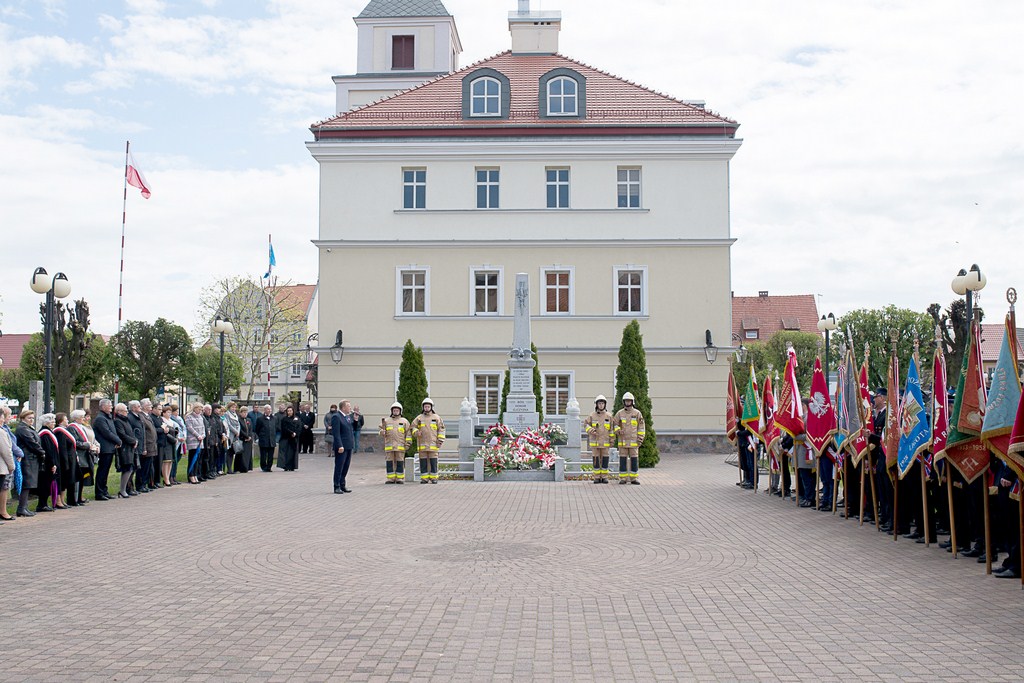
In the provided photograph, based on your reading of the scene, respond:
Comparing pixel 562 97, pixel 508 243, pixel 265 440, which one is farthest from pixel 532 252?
pixel 265 440

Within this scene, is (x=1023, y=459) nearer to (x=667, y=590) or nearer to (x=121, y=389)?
(x=667, y=590)

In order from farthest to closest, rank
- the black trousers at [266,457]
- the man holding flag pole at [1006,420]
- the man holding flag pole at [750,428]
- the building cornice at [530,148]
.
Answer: the building cornice at [530,148] → the black trousers at [266,457] → the man holding flag pole at [750,428] → the man holding flag pole at [1006,420]

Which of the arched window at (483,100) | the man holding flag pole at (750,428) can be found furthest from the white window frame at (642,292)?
the man holding flag pole at (750,428)

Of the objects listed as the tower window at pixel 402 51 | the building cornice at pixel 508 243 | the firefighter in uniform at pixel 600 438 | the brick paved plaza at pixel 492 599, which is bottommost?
the brick paved plaza at pixel 492 599

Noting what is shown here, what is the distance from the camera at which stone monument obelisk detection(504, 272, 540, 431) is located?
2439cm

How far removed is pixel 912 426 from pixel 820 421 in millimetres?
3875

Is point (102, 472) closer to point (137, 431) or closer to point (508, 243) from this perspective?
point (137, 431)

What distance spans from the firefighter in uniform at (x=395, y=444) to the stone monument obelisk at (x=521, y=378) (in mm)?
3713

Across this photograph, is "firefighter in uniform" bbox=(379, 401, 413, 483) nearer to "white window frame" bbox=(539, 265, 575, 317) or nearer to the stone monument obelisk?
the stone monument obelisk

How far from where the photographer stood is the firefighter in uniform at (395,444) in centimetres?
2105

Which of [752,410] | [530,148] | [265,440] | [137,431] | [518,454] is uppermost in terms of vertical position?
[530,148]

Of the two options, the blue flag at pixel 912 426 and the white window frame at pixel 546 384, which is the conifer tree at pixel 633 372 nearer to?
the white window frame at pixel 546 384

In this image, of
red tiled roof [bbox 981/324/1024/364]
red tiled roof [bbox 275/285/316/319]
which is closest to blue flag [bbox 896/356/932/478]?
red tiled roof [bbox 275/285/316/319]

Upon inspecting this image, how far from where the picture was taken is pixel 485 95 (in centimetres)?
3484
